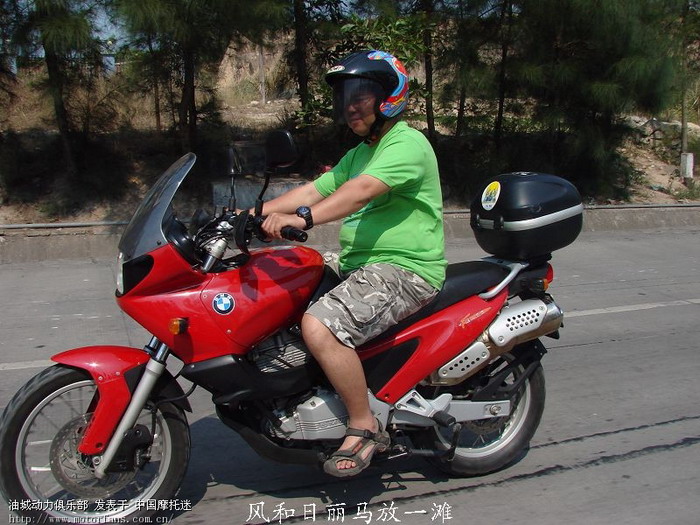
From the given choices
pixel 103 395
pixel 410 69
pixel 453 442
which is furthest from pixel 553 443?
pixel 410 69

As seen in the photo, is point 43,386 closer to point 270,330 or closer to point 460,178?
point 270,330

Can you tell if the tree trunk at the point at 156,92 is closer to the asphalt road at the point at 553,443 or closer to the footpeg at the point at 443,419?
the asphalt road at the point at 553,443

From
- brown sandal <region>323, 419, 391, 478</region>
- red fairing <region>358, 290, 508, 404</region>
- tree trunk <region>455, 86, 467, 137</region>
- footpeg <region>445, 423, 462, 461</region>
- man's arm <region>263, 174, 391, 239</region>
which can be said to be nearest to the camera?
man's arm <region>263, 174, 391, 239</region>

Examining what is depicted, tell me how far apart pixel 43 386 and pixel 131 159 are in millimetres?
8940

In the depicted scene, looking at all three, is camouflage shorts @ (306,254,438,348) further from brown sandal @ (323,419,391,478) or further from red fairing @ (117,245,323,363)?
brown sandal @ (323,419,391,478)

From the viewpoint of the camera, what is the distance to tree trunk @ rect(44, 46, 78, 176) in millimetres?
10031

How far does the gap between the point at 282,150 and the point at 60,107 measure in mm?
8689

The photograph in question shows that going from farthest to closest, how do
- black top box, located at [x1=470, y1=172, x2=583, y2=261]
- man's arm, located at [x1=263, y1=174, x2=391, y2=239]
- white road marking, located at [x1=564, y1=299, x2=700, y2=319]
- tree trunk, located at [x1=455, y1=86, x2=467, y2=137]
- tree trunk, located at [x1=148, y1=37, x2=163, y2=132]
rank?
tree trunk, located at [x1=455, y1=86, x2=467, y2=137]
tree trunk, located at [x1=148, y1=37, x2=163, y2=132]
white road marking, located at [x1=564, y1=299, x2=700, y2=319]
black top box, located at [x1=470, y1=172, x2=583, y2=261]
man's arm, located at [x1=263, y1=174, x2=391, y2=239]

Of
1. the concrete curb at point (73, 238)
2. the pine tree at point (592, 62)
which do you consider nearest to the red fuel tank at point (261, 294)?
the concrete curb at point (73, 238)

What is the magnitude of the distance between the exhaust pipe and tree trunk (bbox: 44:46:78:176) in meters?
8.46

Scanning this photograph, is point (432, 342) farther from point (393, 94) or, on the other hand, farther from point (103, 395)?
point (103, 395)

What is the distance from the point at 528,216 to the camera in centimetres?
342

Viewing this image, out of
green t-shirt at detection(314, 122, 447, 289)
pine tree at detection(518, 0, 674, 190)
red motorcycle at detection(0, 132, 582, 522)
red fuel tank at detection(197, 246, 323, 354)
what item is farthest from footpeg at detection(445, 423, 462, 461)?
pine tree at detection(518, 0, 674, 190)

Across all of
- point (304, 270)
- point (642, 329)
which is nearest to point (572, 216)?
point (304, 270)
